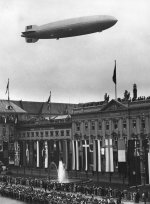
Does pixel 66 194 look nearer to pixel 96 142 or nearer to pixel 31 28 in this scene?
pixel 96 142

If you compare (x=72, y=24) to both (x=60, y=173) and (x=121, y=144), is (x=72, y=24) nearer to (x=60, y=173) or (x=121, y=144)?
(x=121, y=144)

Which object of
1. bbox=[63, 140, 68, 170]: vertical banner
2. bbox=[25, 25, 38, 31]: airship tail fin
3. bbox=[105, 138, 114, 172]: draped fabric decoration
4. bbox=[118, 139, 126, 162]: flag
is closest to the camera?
bbox=[25, 25, 38, 31]: airship tail fin

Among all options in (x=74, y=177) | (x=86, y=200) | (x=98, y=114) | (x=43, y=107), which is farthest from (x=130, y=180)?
(x=43, y=107)

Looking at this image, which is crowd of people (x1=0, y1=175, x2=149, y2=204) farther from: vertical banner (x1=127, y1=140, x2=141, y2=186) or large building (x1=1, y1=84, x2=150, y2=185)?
large building (x1=1, y1=84, x2=150, y2=185)

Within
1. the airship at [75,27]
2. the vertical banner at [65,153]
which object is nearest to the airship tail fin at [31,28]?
the airship at [75,27]

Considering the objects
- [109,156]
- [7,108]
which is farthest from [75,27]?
[7,108]

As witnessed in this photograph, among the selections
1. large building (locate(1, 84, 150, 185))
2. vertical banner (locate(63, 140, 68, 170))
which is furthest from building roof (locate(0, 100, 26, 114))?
vertical banner (locate(63, 140, 68, 170))
